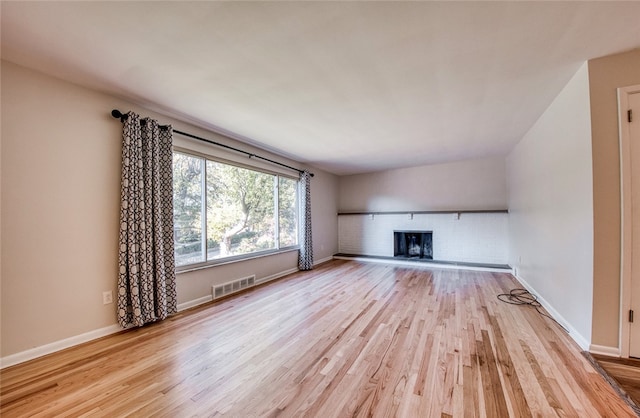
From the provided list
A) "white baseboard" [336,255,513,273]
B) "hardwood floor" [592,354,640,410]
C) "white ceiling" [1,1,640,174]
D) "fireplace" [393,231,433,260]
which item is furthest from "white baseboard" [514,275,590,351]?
"fireplace" [393,231,433,260]

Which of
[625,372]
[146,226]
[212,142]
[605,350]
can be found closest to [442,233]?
[605,350]

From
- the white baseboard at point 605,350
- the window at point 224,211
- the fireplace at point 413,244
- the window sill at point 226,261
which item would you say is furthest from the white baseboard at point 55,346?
the fireplace at point 413,244

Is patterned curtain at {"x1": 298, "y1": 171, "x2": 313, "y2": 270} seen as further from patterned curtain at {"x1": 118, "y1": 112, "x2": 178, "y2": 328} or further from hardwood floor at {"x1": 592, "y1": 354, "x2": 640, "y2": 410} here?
hardwood floor at {"x1": 592, "y1": 354, "x2": 640, "y2": 410}

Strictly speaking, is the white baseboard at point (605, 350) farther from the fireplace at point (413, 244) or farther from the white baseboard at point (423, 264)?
the fireplace at point (413, 244)

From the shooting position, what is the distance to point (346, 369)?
5.72ft

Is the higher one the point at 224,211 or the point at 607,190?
the point at 607,190

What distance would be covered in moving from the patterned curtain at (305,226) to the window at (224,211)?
32 centimetres

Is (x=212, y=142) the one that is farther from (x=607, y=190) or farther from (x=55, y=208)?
(x=607, y=190)

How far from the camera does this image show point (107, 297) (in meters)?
2.33

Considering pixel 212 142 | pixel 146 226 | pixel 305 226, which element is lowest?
pixel 305 226

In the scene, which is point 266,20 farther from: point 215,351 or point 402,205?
point 402,205

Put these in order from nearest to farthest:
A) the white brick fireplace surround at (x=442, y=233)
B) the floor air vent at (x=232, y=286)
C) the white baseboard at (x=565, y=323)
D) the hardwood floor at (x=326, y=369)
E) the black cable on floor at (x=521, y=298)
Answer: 1. the hardwood floor at (x=326, y=369)
2. the white baseboard at (x=565, y=323)
3. the black cable on floor at (x=521, y=298)
4. the floor air vent at (x=232, y=286)
5. the white brick fireplace surround at (x=442, y=233)

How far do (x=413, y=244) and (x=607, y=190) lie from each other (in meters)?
4.30

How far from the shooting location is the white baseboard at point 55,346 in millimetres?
1812
